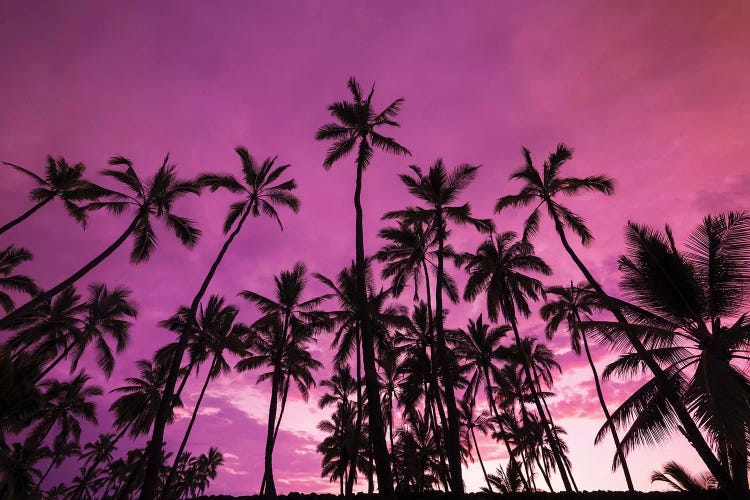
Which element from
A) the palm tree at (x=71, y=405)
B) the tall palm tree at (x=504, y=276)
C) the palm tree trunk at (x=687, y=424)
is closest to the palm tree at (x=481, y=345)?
the tall palm tree at (x=504, y=276)

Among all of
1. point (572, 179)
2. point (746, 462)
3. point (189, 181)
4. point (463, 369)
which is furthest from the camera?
point (463, 369)

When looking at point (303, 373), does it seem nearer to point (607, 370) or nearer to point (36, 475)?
point (607, 370)

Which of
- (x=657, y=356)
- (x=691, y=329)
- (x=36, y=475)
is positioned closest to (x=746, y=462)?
(x=657, y=356)

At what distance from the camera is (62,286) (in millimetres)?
16562

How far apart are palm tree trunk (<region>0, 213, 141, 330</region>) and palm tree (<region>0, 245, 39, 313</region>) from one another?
20.3ft

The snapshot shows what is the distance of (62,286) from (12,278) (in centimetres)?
1113

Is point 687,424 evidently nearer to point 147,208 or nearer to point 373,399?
point 373,399

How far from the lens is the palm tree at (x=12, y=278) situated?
22875mm

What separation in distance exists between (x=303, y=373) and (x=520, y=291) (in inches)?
715

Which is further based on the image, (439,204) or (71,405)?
(71,405)

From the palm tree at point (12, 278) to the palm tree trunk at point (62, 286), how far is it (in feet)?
20.3

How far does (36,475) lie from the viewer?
131 ft

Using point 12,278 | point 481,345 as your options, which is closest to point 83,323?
point 12,278

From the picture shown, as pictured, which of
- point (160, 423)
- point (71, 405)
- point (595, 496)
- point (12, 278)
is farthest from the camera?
point (71, 405)
